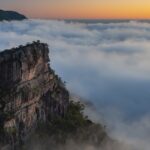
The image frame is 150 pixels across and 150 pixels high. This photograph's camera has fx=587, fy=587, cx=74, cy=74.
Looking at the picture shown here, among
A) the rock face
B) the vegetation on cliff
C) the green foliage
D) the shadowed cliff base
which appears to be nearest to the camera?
the rock face

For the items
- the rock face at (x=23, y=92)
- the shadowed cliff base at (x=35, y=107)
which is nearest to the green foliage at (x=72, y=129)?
the shadowed cliff base at (x=35, y=107)

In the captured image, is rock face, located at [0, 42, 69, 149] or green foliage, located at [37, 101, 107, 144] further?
green foliage, located at [37, 101, 107, 144]

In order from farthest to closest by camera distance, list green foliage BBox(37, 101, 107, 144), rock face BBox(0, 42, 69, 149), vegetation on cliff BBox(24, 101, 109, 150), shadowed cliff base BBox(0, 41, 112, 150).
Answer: green foliage BBox(37, 101, 107, 144) → vegetation on cliff BBox(24, 101, 109, 150) → shadowed cliff base BBox(0, 41, 112, 150) → rock face BBox(0, 42, 69, 149)

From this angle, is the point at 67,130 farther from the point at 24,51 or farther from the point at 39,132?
the point at 24,51

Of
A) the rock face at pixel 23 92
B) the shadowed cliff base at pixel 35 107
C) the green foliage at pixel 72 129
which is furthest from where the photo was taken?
the green foliage at pixel 72 129

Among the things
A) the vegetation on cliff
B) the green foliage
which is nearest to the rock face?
the vegetation on cliff

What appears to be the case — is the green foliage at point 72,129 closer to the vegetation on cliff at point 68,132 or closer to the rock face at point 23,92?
the vegetation on cliff at point 68,132

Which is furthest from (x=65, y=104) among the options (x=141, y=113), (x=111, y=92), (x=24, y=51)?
(x=111, y=92)

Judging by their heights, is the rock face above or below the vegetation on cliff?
above

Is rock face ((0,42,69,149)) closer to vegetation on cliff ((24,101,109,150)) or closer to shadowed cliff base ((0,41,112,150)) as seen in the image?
shadowed cliff base ((0,41,112,150))
